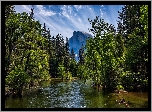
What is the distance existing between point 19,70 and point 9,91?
2.80m

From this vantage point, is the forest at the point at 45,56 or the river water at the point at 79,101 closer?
the river water at the point at 79,101

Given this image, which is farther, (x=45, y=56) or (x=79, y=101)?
(x=45, y=56)

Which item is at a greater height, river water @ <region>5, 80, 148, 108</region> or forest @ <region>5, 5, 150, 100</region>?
forest @ <region>5, 5, 150, 100</region>

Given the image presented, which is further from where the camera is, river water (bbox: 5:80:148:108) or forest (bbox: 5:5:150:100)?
forest (bbox: 5:5:150:100)

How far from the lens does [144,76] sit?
1920 cm

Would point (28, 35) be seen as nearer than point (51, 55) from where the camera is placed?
Yes

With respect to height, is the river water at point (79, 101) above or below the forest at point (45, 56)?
below

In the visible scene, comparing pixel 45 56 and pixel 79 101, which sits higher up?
pixel 45 56
